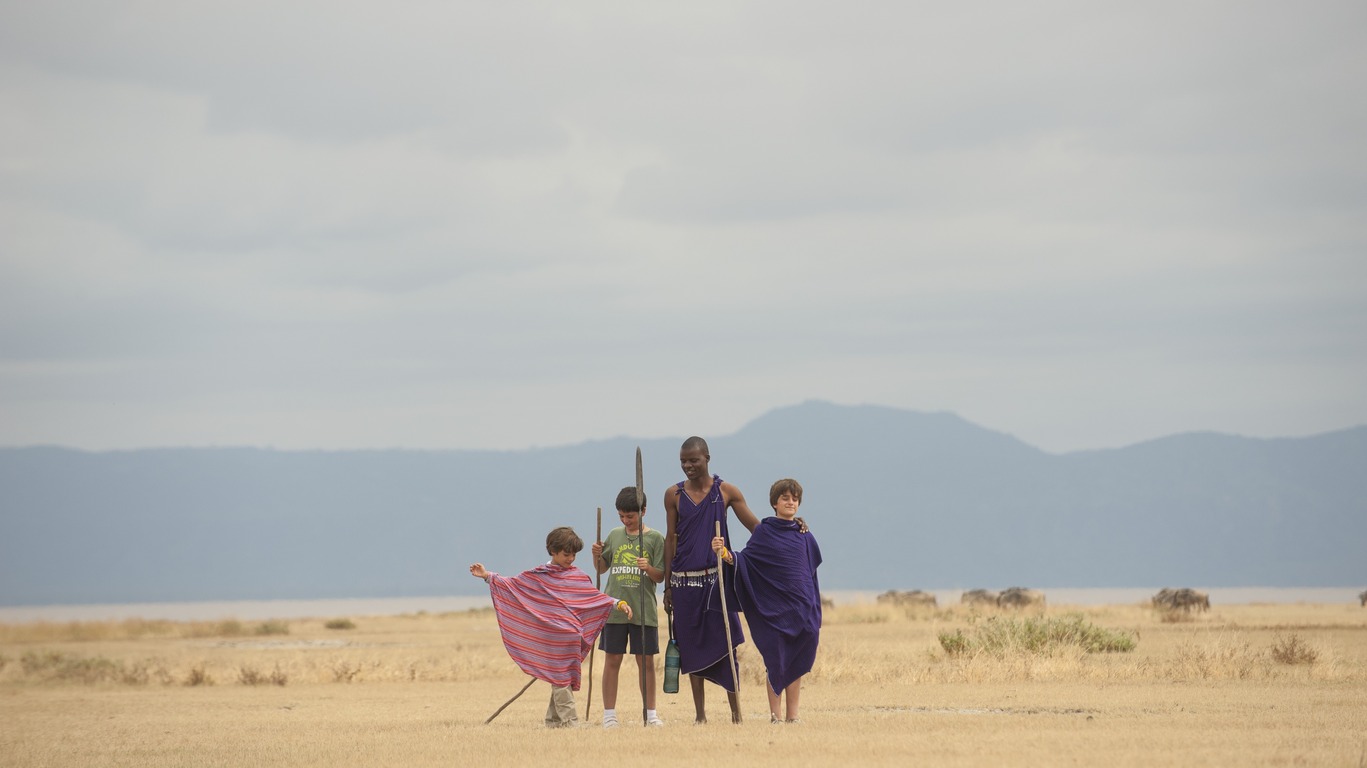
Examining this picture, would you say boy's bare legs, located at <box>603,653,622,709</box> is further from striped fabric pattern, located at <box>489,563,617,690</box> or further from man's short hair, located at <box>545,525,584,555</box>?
man's short hair, located at <box>545,525,584,555</box>

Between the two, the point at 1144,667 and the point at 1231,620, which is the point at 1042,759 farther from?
Answer: the point at 1231,620

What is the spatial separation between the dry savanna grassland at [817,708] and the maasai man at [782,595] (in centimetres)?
52

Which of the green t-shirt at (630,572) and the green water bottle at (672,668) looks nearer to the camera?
the green water bottle at (672,668)

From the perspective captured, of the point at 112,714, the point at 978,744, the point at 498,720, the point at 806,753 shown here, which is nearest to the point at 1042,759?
the point at 978,744

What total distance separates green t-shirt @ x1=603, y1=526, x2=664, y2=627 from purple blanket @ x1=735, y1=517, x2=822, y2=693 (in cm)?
80

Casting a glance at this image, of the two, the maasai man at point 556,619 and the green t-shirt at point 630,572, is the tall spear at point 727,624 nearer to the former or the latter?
the green t-shirt at point 630,572

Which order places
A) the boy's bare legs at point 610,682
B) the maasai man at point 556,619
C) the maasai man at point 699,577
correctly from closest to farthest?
1. the maasai man at point 699,577
2. the boy's bare legs at point 610,682
3. the maasai man at point 556,619

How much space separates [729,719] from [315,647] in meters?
27.7

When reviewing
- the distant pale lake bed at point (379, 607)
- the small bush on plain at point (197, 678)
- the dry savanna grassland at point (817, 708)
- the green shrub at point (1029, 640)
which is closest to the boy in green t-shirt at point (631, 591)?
the dry savanna grassland at point (817, 708)

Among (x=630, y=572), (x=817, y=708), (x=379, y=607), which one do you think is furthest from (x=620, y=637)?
(x=379, y=607)

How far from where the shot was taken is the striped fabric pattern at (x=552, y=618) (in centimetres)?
1559

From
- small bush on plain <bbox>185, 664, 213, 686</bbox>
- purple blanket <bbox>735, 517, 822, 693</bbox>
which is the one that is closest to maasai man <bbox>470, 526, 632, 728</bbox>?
purple blanket <bbox>735, 517, 822, 693</bbox>

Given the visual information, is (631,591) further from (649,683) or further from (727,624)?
(727,624)

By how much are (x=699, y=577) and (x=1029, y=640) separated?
34.0ft
